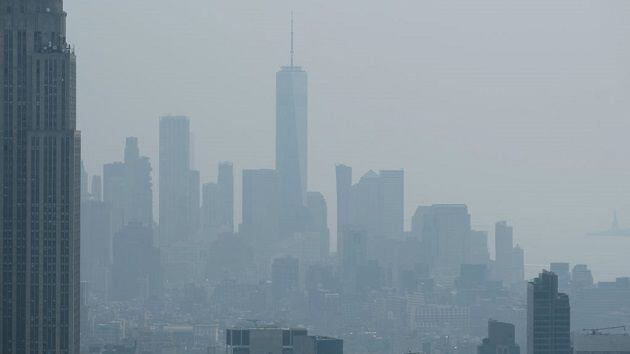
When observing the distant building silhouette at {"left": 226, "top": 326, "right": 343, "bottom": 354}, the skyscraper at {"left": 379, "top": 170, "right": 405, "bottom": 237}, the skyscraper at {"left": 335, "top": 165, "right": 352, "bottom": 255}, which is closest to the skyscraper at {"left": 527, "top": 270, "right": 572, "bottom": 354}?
the distant building silhouette at {"left": 226, "top": 326, "right": 343, "bottom": 354}

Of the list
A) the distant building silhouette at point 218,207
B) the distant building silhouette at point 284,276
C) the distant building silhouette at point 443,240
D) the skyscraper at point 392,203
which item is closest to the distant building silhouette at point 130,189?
the distant building silhouette at point 218,207

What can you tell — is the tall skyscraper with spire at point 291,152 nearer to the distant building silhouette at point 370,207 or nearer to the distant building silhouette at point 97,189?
the distant building silhouette at point 370,207

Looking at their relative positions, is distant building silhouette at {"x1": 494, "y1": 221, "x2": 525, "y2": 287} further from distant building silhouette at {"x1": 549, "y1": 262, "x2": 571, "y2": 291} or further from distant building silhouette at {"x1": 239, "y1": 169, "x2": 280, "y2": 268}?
distant building silhouette at {"x1": 239, "y1": 169, "x2": 280, "y2": 268}

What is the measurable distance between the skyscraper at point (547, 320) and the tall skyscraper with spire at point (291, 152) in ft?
72.6

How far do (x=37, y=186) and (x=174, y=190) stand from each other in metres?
33.9

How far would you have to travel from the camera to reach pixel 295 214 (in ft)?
193

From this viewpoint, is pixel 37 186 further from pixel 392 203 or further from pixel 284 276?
pixel 392 203

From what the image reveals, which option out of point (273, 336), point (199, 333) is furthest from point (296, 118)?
point (273, 336)

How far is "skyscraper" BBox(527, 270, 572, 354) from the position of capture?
30.0m

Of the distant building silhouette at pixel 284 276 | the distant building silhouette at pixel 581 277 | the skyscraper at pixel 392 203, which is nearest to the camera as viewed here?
the distant building silhouette at pixel 581 277

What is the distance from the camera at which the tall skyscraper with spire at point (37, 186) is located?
22.5 m

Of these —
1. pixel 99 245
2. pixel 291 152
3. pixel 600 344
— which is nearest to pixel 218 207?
pixel 291 152

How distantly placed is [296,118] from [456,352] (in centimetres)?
1836

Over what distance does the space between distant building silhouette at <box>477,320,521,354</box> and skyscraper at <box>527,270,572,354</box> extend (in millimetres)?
1166
